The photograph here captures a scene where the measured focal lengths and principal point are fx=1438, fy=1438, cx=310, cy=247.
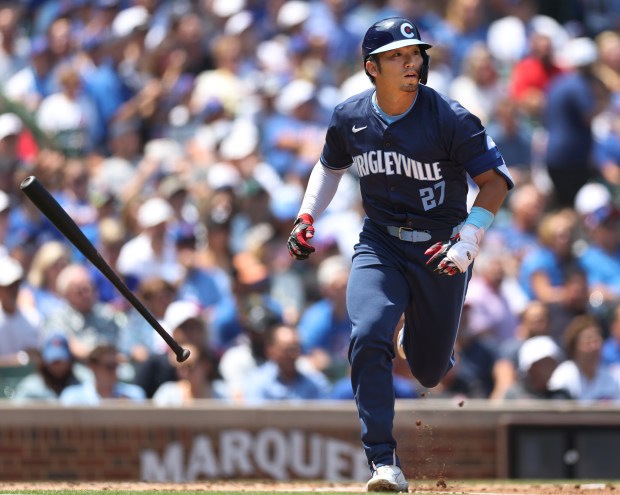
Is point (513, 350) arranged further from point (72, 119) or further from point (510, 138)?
point (72, 119)

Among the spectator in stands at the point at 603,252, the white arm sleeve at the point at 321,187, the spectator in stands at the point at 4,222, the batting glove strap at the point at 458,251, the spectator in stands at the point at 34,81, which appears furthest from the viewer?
the spectator in stands at the point at 34,81

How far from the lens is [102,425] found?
9.58 meters

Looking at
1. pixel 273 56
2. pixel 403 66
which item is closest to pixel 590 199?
pixel 273 56

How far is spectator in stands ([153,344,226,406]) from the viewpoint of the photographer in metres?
9.82

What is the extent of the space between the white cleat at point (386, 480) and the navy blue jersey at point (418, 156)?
1188 mm

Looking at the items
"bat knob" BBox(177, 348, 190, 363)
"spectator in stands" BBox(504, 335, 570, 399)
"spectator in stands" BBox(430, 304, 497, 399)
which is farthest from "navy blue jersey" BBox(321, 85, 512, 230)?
Result: "spectator in stands" BBox(430, 304, 497, 399)

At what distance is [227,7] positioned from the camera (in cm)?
1577

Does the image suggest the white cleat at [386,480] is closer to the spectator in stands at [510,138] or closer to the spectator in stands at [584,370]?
the spectator in stands at [584,370]

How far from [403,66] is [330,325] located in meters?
4.48

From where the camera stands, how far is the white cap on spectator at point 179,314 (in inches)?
389

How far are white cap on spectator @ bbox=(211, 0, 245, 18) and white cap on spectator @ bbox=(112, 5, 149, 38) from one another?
779 mm

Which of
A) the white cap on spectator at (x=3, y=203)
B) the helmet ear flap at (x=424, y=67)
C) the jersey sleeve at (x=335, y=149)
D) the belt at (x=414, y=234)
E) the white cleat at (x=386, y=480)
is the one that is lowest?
the white cap on spectator at (x=3, y=203)

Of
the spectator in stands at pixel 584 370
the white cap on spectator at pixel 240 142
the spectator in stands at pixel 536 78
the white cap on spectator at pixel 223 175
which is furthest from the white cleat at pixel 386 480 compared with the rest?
the spectator in stands at pixel 536 78

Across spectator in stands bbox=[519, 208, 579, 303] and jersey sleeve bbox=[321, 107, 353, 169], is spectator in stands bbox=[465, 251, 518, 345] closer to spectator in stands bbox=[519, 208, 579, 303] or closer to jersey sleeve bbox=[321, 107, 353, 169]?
spectator in stands bbox=[519, 208, 579, 303]
